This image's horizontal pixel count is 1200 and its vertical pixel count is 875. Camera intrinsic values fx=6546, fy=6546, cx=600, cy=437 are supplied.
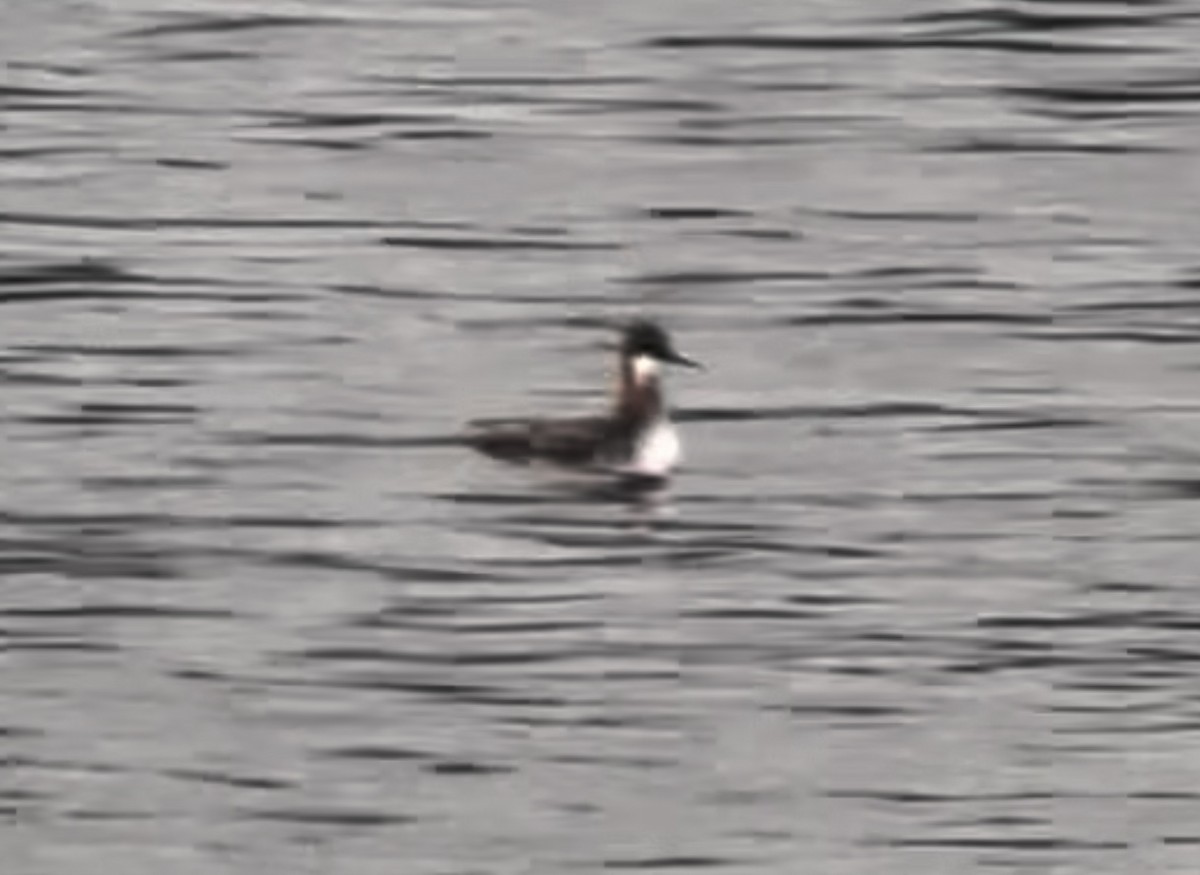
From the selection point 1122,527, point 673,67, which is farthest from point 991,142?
point 1122,527

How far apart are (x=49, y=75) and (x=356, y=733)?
13.7m

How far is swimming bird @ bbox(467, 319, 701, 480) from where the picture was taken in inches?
1187

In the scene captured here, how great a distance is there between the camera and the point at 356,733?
24.8 metres

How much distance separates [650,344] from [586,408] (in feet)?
2.21

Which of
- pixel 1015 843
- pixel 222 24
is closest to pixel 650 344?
pixel 1015 843

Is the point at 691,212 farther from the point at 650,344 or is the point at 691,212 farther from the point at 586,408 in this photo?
the point at 650,344

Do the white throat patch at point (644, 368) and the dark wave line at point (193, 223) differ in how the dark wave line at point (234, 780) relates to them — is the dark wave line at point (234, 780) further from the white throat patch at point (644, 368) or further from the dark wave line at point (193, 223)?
the dark wave line at point (193, 223)

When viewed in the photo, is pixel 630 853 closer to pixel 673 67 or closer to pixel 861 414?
pixel 861 414

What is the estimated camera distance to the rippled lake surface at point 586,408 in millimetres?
24000

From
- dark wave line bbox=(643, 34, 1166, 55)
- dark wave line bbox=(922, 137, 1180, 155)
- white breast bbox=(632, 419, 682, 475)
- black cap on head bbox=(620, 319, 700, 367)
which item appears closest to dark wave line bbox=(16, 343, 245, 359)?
black cap on head bbox=(620, 319, 700, 367)

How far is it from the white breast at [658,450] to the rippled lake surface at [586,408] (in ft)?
0.51

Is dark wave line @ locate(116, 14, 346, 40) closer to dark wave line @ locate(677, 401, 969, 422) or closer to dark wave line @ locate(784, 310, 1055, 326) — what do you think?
dark wave line @ locate(784, 310, 1055, 326)

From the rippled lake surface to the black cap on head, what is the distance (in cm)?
37

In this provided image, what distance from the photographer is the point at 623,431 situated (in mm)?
30812
